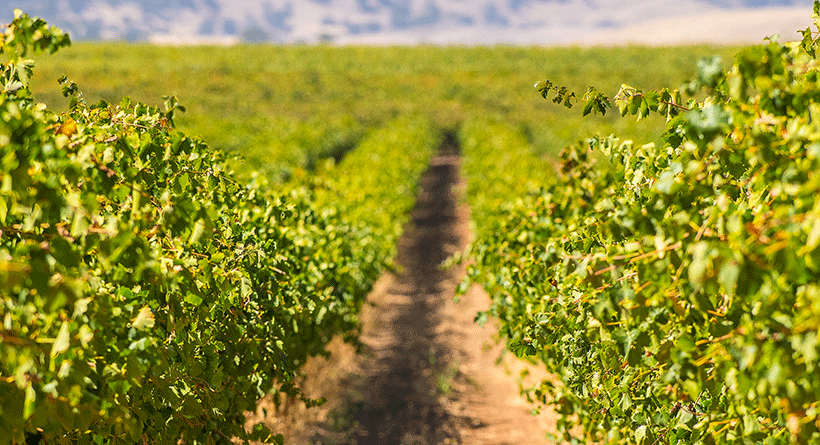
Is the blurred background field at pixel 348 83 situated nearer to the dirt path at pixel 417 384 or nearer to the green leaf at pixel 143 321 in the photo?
the dirt path at pixel 417 384

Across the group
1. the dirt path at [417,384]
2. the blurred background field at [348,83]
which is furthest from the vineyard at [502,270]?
the blurred background field at [348,83]

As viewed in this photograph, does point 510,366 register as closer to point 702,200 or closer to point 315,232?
point 315,232

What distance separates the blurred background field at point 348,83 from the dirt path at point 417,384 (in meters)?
5.69

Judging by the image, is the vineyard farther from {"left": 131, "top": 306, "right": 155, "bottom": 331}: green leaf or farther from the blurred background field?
the blurred background field

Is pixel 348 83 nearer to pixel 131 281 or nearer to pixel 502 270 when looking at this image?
pixel 502 270

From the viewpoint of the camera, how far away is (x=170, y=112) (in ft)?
9.96

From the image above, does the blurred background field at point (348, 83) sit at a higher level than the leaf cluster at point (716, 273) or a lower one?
higher

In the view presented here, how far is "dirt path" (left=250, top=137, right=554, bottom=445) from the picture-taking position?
215 inches

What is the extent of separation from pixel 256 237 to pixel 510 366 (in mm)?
4419

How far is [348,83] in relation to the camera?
5622cm

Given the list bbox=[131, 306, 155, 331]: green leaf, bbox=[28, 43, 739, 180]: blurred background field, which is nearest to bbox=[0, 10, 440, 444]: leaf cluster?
bbox=[131, 306, 155, 331]: green leaf

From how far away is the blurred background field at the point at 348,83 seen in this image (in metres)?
23.9

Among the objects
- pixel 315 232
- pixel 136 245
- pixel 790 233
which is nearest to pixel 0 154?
pixel 136 245

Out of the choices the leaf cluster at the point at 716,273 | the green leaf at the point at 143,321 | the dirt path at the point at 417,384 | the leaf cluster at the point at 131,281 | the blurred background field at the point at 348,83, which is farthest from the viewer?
the blurred background field at the point at 348,83
